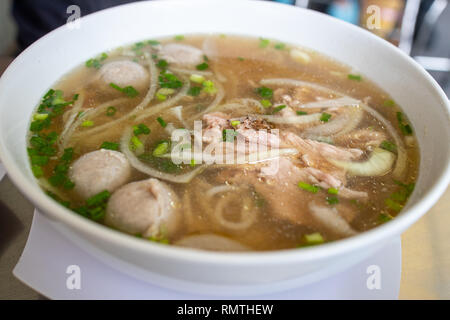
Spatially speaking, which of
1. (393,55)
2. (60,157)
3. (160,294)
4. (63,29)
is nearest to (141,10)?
(63,29)

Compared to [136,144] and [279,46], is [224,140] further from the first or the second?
[279,46]

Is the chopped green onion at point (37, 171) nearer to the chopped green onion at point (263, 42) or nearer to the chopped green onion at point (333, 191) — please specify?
the chopped green onion at point (333, 191)

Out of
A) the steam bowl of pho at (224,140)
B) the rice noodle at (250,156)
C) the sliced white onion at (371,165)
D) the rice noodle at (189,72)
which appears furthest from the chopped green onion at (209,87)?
the sliced white onion at (371,165)

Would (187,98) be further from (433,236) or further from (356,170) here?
(433,236)

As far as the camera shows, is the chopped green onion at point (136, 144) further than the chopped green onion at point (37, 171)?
Yes

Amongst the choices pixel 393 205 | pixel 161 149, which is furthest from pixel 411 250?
pixel 161 149

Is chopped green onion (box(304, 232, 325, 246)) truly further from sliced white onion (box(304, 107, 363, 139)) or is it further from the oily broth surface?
sliced white onion (box(304, 107, 363, 139))
